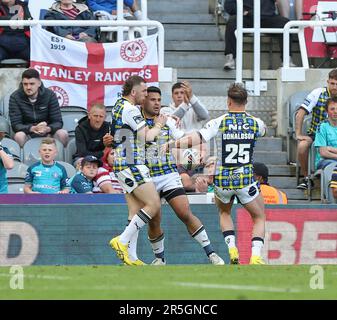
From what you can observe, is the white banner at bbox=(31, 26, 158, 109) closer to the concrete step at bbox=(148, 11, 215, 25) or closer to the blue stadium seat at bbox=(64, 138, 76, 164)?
the blue stadium seat at bbox=(64, 138, 76, 164)

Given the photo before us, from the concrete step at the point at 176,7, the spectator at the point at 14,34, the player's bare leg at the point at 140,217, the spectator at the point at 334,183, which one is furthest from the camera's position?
the concrete step at the point at 176,7

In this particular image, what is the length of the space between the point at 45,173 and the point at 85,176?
492 mm

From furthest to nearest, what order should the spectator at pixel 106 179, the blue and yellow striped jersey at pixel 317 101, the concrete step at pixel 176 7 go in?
the concrete step at pixel 176 7
the blue and yellow striped jersey at pixel 317 101
the spectator at pixel 106 179

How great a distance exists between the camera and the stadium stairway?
57.2ft

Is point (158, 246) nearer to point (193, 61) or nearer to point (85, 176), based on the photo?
point (85, 176)

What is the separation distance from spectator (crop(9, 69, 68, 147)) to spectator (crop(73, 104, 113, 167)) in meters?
0.42

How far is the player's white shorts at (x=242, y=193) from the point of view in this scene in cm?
1310

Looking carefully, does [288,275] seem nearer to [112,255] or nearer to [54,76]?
[112,255]

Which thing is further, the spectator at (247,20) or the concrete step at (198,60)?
the concrete step at (198,60)

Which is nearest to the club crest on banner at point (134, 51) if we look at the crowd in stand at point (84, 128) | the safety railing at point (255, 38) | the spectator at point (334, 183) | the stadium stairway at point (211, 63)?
the crowd in stand at point (84, 128)

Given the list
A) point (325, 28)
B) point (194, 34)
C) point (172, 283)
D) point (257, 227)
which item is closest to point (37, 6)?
point (194, 34)

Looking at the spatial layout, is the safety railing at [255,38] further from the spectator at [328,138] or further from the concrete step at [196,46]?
the spectator at [328,138]

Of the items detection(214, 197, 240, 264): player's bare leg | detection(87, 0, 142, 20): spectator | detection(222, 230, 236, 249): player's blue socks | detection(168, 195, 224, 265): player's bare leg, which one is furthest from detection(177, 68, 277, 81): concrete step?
detection(222, 230, 236, 249): player's blue socks

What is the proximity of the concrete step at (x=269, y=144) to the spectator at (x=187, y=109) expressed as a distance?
1456 millimetres
